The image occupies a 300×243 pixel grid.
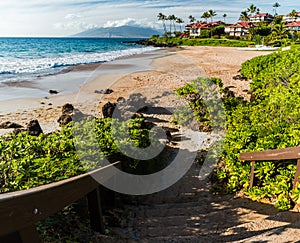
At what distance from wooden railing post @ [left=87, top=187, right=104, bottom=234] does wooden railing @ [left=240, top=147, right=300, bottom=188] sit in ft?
8.48

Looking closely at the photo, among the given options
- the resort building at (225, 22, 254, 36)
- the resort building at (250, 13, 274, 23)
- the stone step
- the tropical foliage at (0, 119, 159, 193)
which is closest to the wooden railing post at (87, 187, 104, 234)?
the tropical foliage at (0, 119, 159, 193)

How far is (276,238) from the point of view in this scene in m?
3.52

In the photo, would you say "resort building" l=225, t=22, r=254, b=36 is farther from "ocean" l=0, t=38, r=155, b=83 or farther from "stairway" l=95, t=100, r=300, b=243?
"stairway" l=95, t=100, r=300, b=243

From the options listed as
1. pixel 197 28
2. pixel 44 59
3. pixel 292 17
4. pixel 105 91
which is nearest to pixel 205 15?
pixel 197 28

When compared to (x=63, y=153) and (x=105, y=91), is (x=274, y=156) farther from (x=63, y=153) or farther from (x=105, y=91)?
(x=105, y=91)

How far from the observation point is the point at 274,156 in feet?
14.9

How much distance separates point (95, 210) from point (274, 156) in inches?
108

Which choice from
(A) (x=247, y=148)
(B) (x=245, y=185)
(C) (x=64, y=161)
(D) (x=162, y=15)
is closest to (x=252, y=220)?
(B) (x=245, y=185)

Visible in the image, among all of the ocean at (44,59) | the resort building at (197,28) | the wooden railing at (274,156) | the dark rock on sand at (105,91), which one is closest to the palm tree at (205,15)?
the resort building at (197,28)

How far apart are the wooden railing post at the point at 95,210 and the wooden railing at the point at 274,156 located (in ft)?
8.48

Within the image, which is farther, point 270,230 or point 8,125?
point 8,125

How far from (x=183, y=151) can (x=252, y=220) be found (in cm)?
354

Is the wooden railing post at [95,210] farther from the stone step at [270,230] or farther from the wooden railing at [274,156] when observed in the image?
the wooden railing at [274,156]

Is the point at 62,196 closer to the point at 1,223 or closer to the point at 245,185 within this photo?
the point at 1,223
